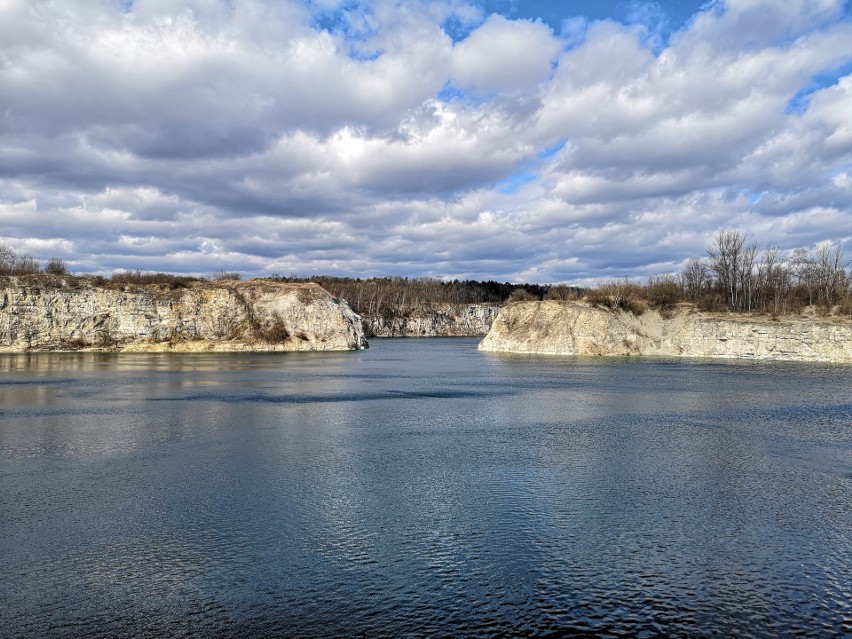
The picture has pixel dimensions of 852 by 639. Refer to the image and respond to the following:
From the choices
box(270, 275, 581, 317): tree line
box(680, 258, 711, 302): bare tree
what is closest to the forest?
box(680, 258, 711, 302): bare tree

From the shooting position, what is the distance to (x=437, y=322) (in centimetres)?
16888

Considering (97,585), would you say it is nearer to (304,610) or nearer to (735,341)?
(304,610)

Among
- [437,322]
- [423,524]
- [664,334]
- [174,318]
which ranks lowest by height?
[423,524]

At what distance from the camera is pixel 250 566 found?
10047 millimetres

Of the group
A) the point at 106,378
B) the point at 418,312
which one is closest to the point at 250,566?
the point at 106,378

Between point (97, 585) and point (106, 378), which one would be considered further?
point (106, 378)

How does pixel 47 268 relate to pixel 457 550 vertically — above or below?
above

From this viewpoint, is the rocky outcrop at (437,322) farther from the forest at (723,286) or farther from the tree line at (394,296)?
the forest at (723,286)

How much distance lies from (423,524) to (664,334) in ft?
248

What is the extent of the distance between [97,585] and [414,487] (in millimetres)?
7456

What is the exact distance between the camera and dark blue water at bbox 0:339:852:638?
8.48m

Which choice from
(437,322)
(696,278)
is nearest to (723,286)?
(696,278)

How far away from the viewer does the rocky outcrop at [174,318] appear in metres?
82.0

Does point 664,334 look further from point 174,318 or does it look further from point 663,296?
point 174,318
